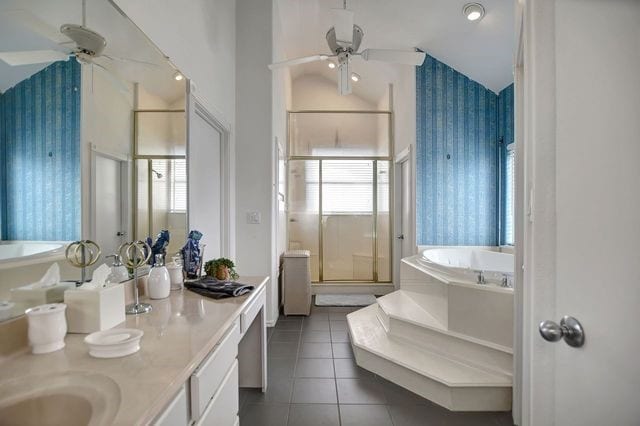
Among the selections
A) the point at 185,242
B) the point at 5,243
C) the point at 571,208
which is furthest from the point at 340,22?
the point at 5,243

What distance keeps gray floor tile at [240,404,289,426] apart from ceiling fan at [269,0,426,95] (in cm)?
256

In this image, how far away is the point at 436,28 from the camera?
11.9ft

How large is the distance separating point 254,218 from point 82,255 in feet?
6.83

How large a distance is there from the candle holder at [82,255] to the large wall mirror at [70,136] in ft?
0.08

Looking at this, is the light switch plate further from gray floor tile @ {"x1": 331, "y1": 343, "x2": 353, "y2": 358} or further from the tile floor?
gray floor tile @ {"x1": 331, "y1": 343, "x2": 353, "y2": 358}

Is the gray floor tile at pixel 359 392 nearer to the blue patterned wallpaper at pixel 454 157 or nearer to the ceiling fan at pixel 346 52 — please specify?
the blue patterned wallpaper at pixel 454 157

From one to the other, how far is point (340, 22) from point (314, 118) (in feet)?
8.68

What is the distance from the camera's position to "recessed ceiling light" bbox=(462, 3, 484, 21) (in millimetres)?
3090

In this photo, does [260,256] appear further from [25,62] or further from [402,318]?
[25,62]

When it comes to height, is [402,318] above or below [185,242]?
below

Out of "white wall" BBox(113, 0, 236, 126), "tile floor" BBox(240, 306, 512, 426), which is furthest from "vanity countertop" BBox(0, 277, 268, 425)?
"white wall" BBox(113, 0, 236, 126)

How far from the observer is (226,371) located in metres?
1.23

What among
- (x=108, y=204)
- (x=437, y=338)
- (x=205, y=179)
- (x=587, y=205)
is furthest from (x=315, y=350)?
(x=587, y=205)

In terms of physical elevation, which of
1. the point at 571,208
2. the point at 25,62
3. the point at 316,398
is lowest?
the point at 316,398
